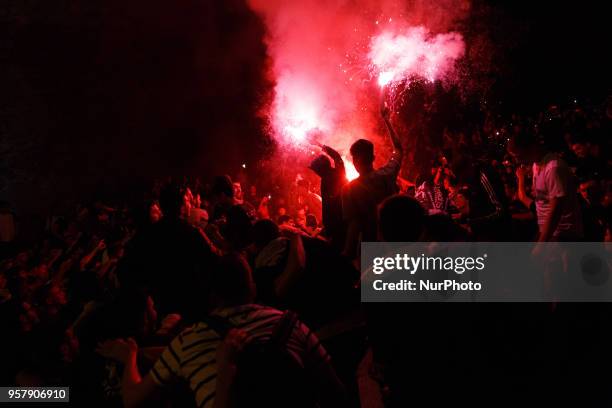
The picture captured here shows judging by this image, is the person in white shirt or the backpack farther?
the person in white shirt

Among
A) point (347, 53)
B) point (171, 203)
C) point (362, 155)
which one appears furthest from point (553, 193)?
point (347, 53)

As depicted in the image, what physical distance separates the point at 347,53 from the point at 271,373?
30.4ft

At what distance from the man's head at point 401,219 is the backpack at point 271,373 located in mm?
762

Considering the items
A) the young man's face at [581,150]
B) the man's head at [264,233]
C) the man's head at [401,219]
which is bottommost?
the man's head at [401,219]

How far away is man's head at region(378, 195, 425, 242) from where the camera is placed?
2631mm

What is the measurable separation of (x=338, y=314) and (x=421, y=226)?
970 millimetres

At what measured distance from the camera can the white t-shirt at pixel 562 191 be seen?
14.0 feet

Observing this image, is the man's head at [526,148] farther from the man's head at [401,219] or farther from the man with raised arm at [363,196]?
the man's head at [401,219]

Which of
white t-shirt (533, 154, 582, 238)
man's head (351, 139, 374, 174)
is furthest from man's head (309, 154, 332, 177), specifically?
white t-shirt (533, 154, 582, 238)

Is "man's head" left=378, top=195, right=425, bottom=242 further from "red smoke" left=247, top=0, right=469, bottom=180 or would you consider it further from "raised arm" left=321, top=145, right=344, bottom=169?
"red smoke" left=247, top=0, right=469, bottom=180

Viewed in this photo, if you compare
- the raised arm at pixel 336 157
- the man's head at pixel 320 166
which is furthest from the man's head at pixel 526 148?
the man's head at pixel 320 166

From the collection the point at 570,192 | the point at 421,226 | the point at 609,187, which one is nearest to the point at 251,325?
the point at 421,226

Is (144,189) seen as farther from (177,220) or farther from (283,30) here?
(177,220)

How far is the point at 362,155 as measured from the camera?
166 inches
